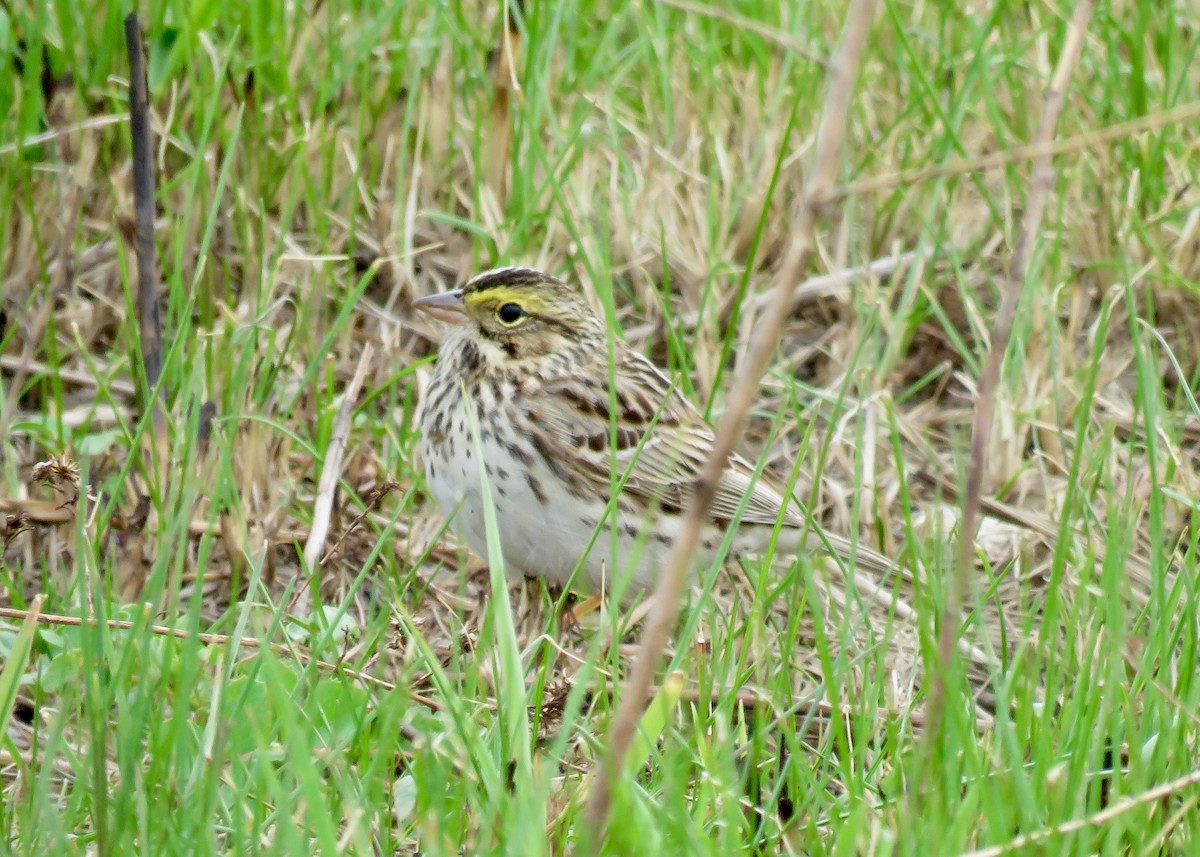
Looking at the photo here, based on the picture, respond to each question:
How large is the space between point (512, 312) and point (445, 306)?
20 cm

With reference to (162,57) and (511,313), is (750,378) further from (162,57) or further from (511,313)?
(162,57)

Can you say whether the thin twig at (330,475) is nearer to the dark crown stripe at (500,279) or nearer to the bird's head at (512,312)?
the bird's head at (512,312)

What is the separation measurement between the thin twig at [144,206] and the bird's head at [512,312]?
0.76 metres

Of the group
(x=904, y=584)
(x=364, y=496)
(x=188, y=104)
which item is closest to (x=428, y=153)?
(x=188, y=104)

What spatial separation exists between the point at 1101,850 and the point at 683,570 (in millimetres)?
1204

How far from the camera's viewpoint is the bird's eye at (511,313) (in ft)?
16.6

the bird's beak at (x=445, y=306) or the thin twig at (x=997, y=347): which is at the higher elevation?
the thin twig at (x=997, y=347)

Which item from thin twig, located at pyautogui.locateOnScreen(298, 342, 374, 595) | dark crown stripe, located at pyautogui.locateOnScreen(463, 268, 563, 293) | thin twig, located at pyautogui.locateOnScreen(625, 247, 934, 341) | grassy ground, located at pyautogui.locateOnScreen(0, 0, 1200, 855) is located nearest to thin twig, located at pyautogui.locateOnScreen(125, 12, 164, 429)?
grassy ground, located at pyautogui.locateOnScreen(0, 0, 1200, 855)

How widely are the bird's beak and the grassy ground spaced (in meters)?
0.27

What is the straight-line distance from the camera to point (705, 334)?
19.2 feet

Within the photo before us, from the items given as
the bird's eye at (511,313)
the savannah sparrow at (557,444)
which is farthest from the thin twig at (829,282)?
the bird's eye at (511,313)

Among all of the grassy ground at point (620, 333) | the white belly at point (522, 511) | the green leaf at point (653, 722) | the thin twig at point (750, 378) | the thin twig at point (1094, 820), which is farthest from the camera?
the white belly at point (522, 511)

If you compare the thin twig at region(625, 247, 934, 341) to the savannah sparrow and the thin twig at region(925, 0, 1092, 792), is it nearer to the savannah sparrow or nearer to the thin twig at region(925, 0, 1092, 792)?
the savannah sparrow

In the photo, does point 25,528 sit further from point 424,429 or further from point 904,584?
point 904,584
